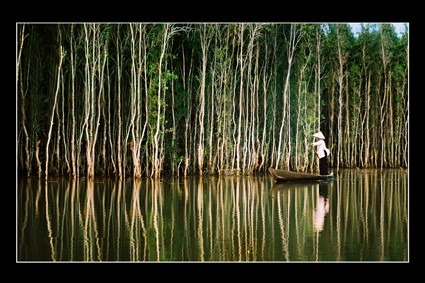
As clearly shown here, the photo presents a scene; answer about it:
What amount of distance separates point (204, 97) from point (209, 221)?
7139mm

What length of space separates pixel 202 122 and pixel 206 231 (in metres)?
6.68

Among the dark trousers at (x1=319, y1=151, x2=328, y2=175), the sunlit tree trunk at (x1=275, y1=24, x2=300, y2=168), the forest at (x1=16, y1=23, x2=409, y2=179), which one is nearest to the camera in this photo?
the forest at (x1=16, y1=23, x2=409, y2=179)

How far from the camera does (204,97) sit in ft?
48.0

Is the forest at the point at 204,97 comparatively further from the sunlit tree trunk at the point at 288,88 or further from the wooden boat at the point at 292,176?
the wooden boat at the point at 292,176

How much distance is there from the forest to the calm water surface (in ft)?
4.16

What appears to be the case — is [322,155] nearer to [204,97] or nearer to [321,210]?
[204,97]

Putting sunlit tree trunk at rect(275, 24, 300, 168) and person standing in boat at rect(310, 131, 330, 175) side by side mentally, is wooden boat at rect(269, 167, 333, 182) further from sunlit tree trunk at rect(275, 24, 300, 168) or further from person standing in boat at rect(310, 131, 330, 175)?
sunlit tree trunk at rect(275, 24, 300, 168)

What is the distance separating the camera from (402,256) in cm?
615

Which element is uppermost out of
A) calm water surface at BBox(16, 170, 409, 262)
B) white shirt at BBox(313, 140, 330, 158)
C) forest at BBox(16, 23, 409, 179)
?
forest at BBox(16, 23, 409, 179)

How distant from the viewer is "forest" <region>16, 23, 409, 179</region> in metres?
11.9

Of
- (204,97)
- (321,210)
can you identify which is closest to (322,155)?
(204,97)

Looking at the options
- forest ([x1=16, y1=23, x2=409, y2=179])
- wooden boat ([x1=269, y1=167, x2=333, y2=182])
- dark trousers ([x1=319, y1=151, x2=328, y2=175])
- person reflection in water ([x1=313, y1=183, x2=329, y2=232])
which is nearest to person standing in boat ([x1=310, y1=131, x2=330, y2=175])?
dark trousers ([x1=319, y1=151, x2=328, y2=175])

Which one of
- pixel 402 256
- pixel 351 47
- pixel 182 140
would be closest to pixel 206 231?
pixel 402 256

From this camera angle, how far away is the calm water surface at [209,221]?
6.19 m
